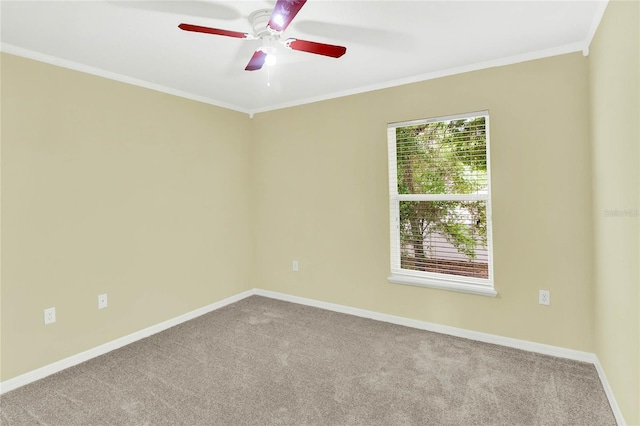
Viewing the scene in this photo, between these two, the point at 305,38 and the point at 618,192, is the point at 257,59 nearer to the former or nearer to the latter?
the point at 305,38

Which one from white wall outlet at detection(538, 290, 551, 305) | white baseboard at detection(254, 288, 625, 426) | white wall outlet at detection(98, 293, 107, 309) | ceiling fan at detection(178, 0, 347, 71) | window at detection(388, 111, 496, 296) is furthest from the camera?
window at detection(388, 111, 496, 296)

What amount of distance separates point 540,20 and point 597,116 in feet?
2.35

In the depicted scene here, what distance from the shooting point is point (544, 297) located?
8.97ft

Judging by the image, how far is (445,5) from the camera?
6.50ft

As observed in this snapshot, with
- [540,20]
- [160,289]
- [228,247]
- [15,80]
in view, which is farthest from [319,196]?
[15,80]

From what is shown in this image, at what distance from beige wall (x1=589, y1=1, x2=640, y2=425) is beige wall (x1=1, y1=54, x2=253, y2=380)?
11.1 feet

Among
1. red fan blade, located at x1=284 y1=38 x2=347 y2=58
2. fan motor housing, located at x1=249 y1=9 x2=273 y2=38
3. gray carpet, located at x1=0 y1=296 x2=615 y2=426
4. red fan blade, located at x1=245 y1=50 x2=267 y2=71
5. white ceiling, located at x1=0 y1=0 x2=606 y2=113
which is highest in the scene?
white ceiling, located at x1=0 y1=0 x2=606 y2=113

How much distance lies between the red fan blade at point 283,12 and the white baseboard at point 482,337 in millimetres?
2610

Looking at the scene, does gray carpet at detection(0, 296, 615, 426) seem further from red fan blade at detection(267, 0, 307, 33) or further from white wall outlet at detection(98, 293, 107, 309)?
red fan blade at detection(267, 0, 307, 33)

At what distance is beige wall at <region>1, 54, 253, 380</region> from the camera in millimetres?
2455

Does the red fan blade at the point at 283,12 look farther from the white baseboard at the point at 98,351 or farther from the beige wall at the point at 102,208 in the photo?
the white baseboard at the point at 98,351

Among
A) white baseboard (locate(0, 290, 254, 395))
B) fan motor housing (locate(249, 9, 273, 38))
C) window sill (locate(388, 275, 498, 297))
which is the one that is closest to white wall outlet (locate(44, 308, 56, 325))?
white baseboard (locate(0, 290, 254, 395))

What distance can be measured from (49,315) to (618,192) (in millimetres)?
3740

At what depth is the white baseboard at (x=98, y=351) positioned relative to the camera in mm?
2416
